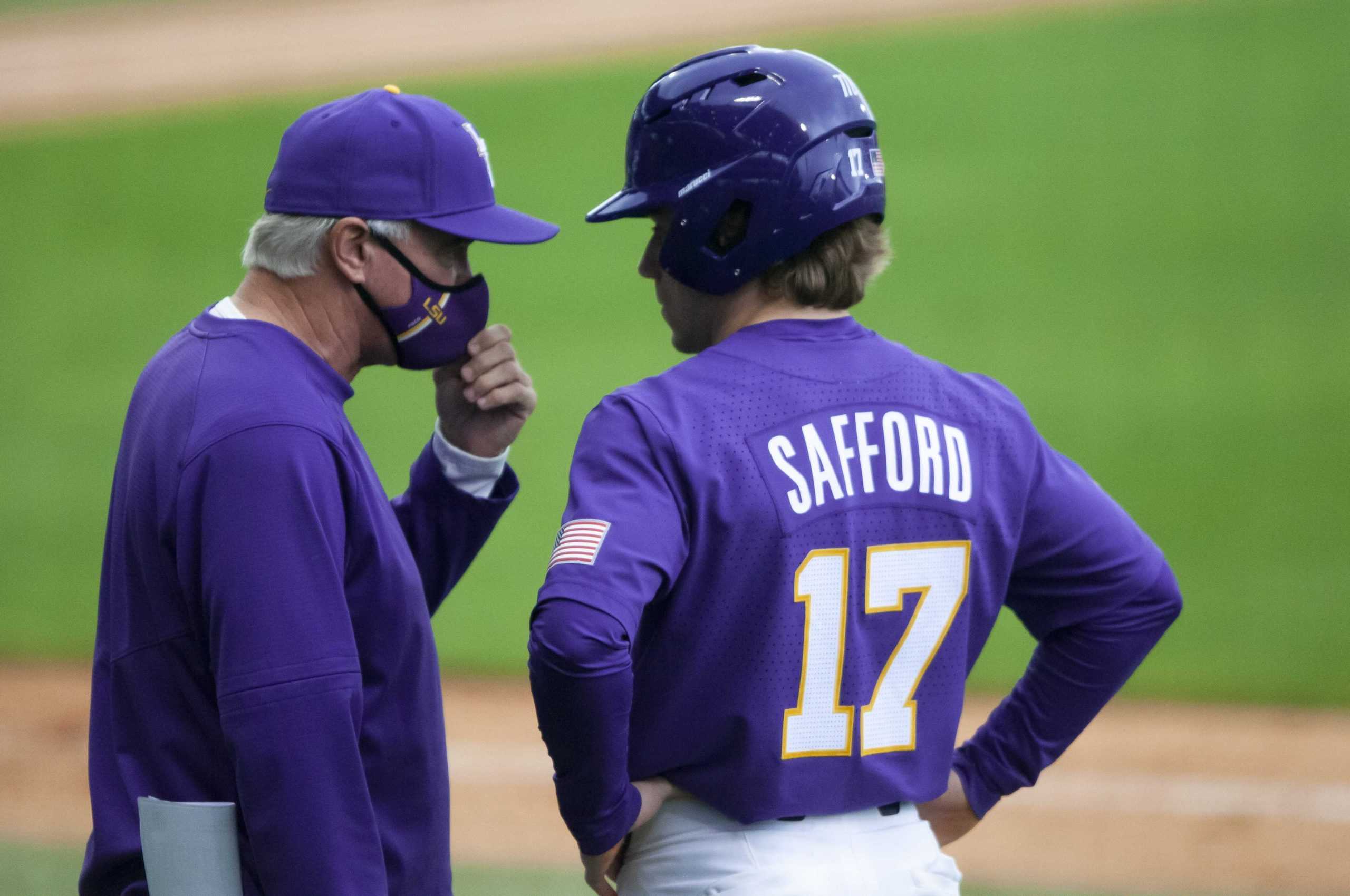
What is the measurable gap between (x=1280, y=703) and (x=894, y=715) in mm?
6009

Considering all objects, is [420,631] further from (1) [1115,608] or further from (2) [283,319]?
(1) [1115,608]

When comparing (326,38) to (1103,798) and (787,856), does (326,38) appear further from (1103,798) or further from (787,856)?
(787,856)

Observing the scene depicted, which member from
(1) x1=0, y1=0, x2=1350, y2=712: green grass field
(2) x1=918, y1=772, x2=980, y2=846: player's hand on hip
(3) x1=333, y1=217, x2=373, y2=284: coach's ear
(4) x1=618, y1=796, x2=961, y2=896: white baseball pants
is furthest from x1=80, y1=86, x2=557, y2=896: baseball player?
(1) x1=0, y1=0, x2=1350, y2=712: green grass field

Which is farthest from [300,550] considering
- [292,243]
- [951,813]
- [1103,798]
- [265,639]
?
[1103,798]

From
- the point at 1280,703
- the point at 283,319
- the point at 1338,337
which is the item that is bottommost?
the point at 1280,703

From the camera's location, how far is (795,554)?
67.1 inches

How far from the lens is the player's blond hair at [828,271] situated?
1871 millimetres

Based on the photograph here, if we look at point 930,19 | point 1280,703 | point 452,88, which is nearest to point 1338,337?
point 1280,703

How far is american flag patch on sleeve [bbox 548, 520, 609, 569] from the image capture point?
63.7 inches

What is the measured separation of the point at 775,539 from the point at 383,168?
76 centimetres

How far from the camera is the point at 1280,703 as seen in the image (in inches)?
277

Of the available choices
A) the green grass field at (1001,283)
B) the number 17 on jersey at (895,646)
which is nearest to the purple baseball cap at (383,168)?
the number 17 on jersey at (895,646)

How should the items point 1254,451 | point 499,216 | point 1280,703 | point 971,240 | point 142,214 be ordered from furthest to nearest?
point 142,214 → point 971,240 → point 1254,451 → point 1280,703 → point 499,216

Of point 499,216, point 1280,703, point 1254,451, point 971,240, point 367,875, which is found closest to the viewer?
point 367,875
